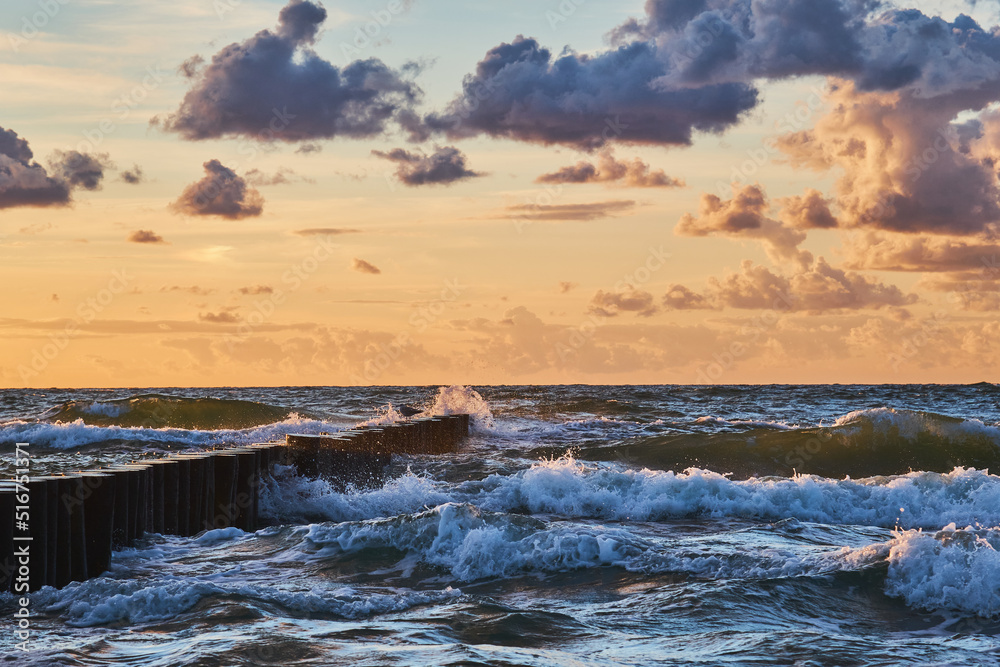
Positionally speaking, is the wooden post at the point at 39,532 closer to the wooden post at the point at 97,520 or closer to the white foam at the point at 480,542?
the wooden post at the point at 97,520

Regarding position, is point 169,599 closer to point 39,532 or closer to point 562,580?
point 39,532

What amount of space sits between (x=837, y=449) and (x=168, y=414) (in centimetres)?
2146

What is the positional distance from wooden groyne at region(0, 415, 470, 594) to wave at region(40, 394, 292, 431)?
1693cm

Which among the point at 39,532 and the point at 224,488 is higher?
the point at 39,532

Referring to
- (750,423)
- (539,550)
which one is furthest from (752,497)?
(750,423)

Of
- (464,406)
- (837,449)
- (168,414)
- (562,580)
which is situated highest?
(464,406)

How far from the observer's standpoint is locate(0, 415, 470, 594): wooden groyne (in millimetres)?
7480

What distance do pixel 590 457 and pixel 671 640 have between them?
1382 cm

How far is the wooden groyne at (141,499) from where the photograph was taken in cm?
748

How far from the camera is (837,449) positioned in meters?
20.7

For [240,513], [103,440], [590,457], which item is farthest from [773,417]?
[240,513]

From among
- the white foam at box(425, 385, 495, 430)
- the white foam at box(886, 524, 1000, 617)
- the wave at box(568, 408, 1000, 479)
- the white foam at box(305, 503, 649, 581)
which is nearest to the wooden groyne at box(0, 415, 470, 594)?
the white foam at box(305, 503, 649, 581)

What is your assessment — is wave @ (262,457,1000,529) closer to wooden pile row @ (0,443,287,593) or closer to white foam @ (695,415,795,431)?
wooden pile row @ (0,443,287,593)

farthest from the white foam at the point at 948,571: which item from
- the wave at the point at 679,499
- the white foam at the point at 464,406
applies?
the white foam at the point at 464,406
